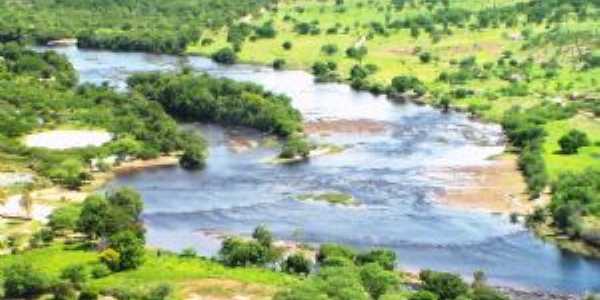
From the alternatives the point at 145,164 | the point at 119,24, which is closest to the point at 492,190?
the point at 145,164

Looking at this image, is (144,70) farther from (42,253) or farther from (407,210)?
(42,253)

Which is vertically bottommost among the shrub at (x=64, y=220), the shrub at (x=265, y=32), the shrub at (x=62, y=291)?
the shrub at (x=62, y=291)

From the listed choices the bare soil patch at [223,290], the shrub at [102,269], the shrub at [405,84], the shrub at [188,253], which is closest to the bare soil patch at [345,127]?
the shrub at [405,84]

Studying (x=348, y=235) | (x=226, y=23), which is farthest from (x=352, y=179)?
(x=226, y=23)

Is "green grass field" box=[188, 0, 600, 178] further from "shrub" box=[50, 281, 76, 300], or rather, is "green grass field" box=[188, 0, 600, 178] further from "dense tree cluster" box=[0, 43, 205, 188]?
"shrub" box=[50, 281, 76, 300]

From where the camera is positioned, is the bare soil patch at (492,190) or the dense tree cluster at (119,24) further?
the dense tree cluster at (119,24)

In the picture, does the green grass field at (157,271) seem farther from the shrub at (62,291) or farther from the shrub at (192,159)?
the shrub at (192,159)

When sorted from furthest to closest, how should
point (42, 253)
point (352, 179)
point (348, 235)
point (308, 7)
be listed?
point (308, 7) < point (352, 179) < point (348, 235) < point (42, 253)
